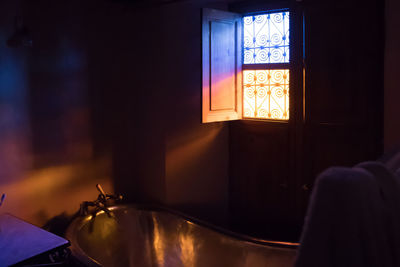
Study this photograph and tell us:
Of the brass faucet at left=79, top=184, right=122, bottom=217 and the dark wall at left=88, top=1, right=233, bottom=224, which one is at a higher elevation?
the dark wall at left=88, top=1, right=233, bottom=224

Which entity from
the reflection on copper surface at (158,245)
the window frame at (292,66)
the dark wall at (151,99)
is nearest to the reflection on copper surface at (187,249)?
the reflection on copper surface at (158,245)

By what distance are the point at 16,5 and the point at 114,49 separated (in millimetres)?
823

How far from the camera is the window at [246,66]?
131 inches

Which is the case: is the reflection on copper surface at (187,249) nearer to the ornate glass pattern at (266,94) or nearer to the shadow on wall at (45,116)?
the shadow on wall at (45,116)

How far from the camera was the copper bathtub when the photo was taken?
8.83 feet

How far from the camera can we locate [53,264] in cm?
213

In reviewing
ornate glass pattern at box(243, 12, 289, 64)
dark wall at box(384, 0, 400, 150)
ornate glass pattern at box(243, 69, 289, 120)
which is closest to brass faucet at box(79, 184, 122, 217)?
ornate glass pattern at box(243, 69, 289, 120)

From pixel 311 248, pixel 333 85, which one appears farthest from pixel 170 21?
pixel 311 248

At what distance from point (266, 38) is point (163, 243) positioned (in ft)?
6.15

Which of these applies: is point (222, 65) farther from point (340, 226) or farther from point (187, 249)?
point (340, 226)

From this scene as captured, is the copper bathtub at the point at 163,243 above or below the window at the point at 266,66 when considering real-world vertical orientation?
below

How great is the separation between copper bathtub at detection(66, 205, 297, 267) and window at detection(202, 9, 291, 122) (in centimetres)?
89

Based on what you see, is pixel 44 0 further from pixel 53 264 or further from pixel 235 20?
pixel 53 264

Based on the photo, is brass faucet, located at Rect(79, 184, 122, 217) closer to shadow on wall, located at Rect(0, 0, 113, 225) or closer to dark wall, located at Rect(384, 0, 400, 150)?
shadow on wall, located at Rect(0, 0, 113, 225)
